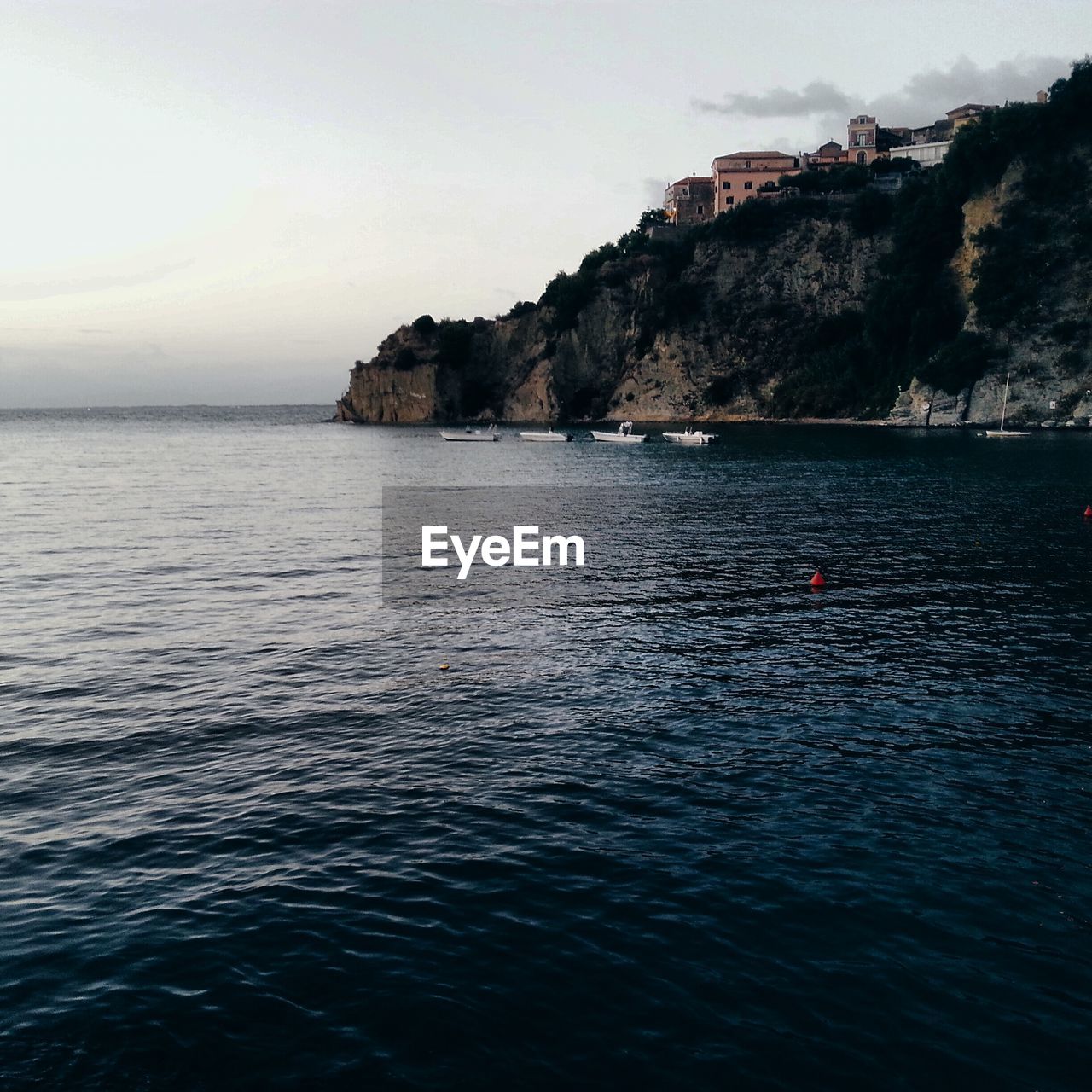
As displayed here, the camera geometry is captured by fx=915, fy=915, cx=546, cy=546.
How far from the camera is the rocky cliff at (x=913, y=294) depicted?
145875 millimetres

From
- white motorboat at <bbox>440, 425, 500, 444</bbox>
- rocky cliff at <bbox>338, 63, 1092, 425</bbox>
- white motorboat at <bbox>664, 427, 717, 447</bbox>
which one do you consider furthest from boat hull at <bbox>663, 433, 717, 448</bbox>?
rocky cliff at <bbox>338, 63, 1092, 425</bbox>

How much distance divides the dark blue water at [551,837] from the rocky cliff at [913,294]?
12106 centimetres

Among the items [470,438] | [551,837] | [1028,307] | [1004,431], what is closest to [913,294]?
[1028,307]

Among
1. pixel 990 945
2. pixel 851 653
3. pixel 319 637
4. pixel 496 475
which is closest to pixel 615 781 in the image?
pixel 990 945

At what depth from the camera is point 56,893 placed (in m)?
15.5

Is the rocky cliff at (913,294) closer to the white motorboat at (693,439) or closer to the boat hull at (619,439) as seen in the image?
the white motorboat at (693,439)

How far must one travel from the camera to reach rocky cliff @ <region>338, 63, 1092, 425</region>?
479ft

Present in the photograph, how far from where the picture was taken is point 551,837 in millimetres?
17453

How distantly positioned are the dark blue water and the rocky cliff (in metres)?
121

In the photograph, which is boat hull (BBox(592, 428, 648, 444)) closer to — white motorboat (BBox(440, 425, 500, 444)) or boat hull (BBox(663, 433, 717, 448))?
boat hull (BBox(663, 433, 717, 448))

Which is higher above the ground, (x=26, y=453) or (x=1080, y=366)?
(x=1080, y=366)

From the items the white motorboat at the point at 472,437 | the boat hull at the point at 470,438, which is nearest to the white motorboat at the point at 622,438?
the white motorboat at the point at 472,437

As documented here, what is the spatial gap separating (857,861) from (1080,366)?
149123mm

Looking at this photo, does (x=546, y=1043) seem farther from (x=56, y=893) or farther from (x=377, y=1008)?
(x=56, y=893)
